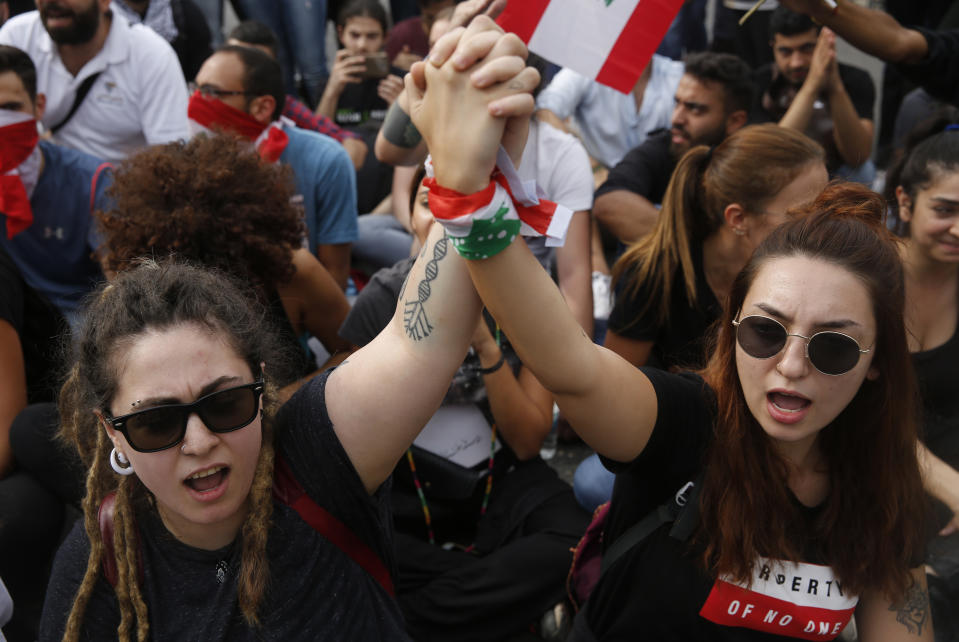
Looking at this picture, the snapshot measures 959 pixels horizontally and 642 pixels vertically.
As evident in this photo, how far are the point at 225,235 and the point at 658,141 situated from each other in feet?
8.13

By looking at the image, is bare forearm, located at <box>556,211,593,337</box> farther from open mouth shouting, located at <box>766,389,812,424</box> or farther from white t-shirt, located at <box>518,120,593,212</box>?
open mouth shouting, located at <box>766,389,812,424</box>

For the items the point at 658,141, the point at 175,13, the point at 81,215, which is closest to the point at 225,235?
the point at 81,215

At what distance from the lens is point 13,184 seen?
321 cm

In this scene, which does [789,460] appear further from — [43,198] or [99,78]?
[99,78]

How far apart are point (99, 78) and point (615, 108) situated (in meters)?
2.75

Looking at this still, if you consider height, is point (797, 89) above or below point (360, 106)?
above

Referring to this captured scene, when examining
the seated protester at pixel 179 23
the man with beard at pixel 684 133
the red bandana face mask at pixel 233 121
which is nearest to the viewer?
the red bandana face mask at pixel 233 121

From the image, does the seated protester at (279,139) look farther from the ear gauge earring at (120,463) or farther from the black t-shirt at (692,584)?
the black t-shirt at (692,584)

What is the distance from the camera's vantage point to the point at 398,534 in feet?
8.47

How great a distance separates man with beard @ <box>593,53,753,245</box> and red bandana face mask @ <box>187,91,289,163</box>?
4.95 ft

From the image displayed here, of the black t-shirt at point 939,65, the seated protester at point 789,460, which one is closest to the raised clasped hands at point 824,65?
the black t-shirt at point 939,65

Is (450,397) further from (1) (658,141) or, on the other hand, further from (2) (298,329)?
(1) (658,141)

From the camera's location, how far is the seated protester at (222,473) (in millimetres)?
1501

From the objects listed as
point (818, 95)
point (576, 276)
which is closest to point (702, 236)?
point (576, 276)
